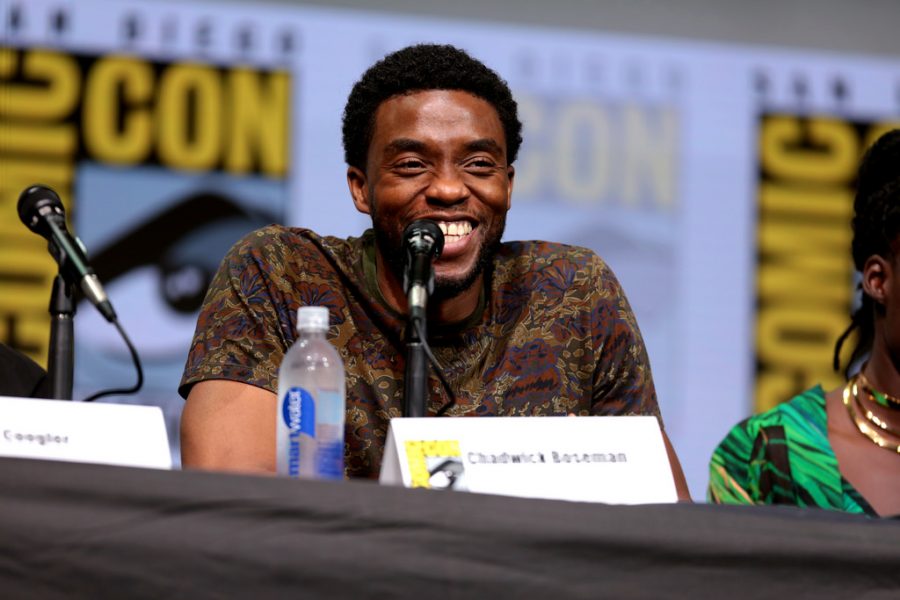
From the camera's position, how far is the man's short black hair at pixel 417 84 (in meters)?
2.14

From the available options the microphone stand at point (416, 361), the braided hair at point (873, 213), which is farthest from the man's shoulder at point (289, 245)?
the braided hair at point (873, 213)

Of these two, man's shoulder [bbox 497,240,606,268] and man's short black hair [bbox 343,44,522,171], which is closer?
man's short black hair [bbox 343,44,522,171]

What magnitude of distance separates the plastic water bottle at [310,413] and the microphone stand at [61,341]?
1.03 ft

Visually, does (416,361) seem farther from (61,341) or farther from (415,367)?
(61,341)

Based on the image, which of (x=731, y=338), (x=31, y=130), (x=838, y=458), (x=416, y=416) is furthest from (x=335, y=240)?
(x=731, y=338)

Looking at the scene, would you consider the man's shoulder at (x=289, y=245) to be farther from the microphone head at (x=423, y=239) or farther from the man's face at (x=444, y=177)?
the microphone head at (x=423, y=239)

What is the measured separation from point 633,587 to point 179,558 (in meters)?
0.43

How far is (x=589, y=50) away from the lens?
11.9 feet

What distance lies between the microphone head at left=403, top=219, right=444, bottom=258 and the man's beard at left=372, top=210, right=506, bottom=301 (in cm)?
44

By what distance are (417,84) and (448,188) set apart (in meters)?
0.19

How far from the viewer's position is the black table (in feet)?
3.72

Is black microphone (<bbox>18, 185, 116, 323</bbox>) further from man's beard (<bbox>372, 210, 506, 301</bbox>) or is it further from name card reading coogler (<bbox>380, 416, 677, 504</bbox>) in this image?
man's beard (<bbox>372, 210, 506, 301</bbox>)

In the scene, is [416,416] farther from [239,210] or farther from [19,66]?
[19,66]

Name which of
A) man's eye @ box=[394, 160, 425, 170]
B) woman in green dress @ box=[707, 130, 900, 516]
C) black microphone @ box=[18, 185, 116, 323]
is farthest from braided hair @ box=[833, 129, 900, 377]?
black microphone @ box=[18, 185, 116, 323]
